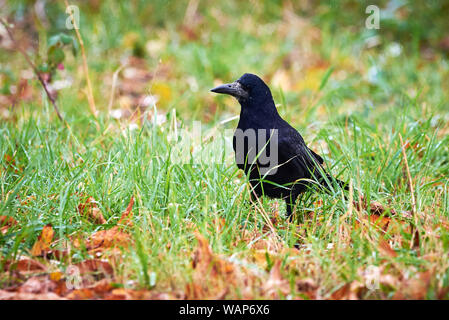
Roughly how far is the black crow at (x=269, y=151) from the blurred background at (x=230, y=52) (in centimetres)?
141

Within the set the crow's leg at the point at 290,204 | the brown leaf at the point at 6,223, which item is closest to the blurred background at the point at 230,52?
the crow's leg at the point at 290,204

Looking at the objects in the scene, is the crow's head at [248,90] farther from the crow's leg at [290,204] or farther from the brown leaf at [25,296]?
the brown leaf at [25,296]

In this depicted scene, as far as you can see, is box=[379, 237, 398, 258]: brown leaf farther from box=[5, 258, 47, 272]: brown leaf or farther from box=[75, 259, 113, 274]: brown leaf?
box=[5, 258, 47, 272]: brown leaf

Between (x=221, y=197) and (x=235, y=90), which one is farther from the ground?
(x=235, y=90)

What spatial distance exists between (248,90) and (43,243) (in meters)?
1.50

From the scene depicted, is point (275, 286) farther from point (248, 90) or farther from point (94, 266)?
point (248, 90)

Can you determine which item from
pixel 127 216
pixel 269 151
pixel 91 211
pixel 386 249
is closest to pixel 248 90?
pixel 269 151

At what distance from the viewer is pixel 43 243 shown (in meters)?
2.51

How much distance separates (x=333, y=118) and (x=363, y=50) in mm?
2602

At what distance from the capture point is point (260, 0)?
7.25 metres

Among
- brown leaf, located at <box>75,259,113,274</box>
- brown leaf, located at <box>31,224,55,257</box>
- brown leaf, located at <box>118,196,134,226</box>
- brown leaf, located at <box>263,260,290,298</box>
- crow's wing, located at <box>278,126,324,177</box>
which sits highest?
crow's wing, located at <box>278,126,324,177</box>

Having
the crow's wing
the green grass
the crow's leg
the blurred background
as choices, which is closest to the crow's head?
the crow's wing

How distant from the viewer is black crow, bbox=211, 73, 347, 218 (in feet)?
9.93

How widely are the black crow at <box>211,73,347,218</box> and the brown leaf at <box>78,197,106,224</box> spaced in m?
0.87
